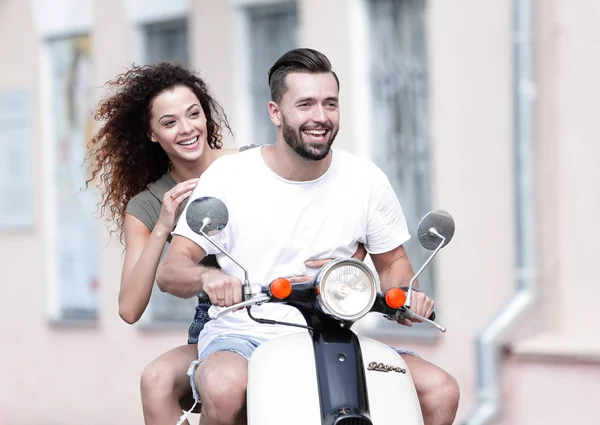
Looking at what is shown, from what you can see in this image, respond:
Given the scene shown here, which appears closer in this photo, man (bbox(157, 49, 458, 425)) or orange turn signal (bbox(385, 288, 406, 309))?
orange turn signal (bbox(385, 288, 406, 309))

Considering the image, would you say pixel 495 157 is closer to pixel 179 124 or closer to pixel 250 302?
pixel 179 124

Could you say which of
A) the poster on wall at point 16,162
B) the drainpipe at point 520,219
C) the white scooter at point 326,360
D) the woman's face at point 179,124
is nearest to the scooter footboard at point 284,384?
the white scooter at point 326,360

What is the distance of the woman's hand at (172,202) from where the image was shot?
183 inches

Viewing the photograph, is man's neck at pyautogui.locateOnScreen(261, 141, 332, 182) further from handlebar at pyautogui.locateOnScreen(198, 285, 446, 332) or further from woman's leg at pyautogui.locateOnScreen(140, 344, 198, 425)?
woman's leg at pyautogui.locateOnScreen(140, 344, 198, 425)

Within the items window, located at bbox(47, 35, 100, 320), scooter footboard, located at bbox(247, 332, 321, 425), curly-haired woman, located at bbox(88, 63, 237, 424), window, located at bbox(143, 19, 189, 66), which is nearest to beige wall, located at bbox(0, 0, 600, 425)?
window, located at bbox(143, 19, 189, 66)

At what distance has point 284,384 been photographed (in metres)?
3.95

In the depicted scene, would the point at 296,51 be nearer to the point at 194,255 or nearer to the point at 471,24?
the point at 194,255

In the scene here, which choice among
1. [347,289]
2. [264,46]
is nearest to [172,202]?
[347,289]

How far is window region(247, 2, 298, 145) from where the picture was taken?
35.1 ft

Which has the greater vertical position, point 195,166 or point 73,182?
point 195,166

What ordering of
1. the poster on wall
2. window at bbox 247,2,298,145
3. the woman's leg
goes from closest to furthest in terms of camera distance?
the woman's leg < window at bbox 247,2,298,145 < the poster on wall

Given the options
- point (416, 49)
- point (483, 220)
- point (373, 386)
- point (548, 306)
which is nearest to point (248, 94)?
point (416, 49)

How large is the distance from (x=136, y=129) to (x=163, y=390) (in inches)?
43.5

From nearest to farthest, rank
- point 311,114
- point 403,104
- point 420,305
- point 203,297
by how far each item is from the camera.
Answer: point 420,305 < point 311,114 < point 203,297 < point 403,104
